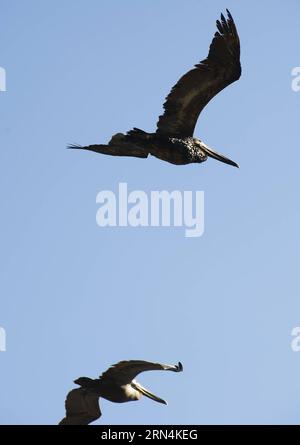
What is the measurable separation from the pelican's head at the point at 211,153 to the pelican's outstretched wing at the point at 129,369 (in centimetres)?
391

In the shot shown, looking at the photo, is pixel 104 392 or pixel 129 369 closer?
pixel 129 369

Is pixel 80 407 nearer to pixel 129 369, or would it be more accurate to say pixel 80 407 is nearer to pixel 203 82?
pixel 129 369

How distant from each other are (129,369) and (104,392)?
0.92 metres

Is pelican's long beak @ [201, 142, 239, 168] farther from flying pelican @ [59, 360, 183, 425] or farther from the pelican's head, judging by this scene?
flying pelican @ [59, 360, 183, 425]

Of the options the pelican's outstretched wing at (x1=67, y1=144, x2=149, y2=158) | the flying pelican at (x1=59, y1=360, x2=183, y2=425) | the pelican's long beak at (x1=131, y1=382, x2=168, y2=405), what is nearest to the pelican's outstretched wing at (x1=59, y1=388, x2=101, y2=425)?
the flying pelican at (x1=59, y1=360, x2=183, y2=425)

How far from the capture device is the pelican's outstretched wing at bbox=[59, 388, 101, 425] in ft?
76.3

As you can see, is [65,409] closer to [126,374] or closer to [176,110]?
[126,374]

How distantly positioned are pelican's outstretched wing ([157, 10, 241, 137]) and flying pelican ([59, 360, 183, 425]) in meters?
3.90

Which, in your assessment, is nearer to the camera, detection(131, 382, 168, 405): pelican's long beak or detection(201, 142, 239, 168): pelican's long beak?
detection(131, 382, 168, 405): pelican's long beak

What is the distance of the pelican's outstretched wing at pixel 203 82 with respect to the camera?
22.4m

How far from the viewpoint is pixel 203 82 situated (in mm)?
22594

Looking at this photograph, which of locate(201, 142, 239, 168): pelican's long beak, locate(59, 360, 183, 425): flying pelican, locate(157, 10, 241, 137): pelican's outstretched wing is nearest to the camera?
locate(59, 360, 183, 425): flying pelican

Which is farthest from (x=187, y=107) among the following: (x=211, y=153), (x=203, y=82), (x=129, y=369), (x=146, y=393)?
(x=146, y=393)
